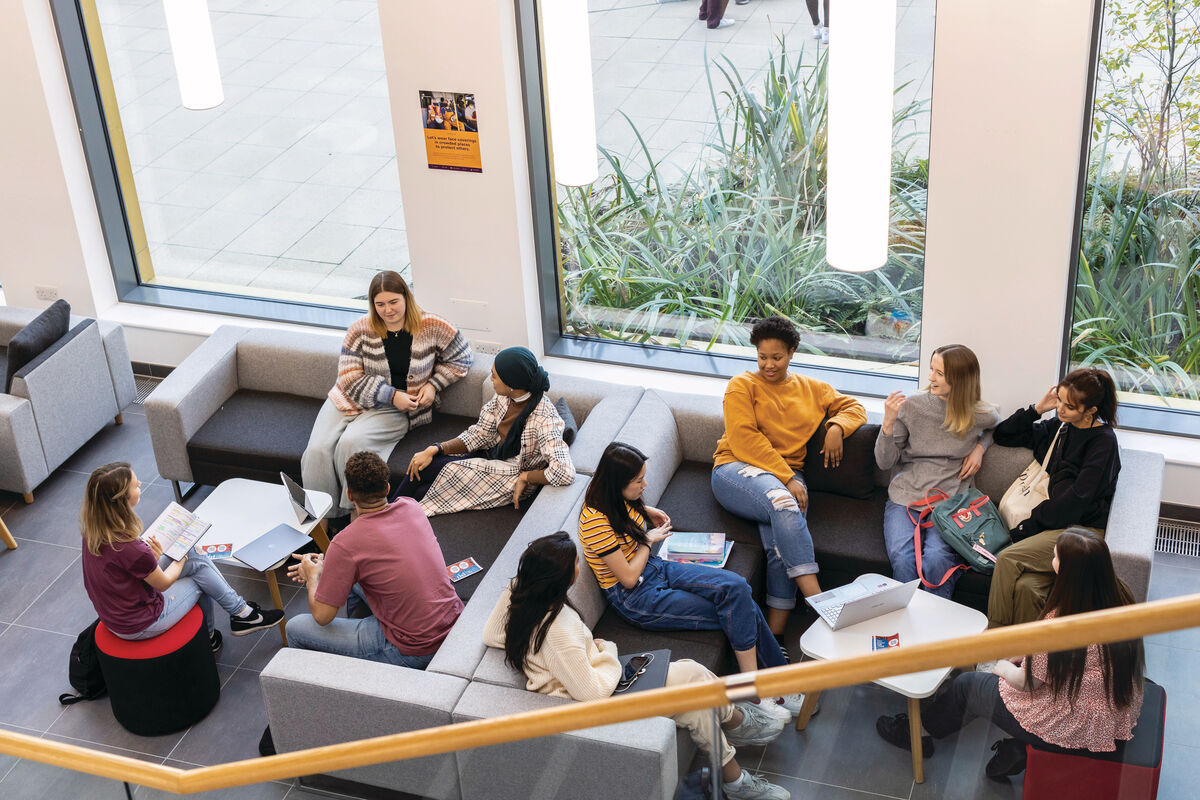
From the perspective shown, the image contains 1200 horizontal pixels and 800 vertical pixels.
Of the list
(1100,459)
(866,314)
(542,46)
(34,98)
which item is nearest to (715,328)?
(866,314)

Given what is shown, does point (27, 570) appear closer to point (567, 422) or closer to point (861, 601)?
point (567, 422)

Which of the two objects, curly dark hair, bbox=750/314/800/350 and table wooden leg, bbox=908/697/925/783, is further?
curly dark hair, bbox=750/314/800/350

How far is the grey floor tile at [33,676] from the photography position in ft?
17.1

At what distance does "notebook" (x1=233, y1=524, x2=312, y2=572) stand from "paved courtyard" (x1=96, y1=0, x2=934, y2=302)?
228 centimetres

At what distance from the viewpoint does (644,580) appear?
193 inches

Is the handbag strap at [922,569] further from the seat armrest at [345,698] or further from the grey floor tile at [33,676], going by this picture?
the grey floor tile at [33,676]

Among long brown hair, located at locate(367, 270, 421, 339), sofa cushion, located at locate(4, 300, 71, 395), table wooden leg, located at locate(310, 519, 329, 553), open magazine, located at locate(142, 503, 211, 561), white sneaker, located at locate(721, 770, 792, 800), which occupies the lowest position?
table wooden leg, located at locate(310, 519, 329, 553)

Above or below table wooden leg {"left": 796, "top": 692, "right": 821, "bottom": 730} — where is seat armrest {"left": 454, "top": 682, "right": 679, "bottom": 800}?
below

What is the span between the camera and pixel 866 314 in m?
6.35

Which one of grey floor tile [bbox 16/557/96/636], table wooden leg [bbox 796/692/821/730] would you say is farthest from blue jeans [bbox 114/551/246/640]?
table wooden leg [bbox 796/692/821/730]

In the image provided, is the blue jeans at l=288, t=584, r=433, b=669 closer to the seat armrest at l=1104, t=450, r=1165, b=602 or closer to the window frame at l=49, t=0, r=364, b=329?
the seat armrest at l=1104, t=450, r=1165, b=602

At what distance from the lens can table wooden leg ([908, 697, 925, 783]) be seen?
221 centimetres

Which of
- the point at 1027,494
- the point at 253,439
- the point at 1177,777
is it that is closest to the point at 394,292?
the point at 253,439

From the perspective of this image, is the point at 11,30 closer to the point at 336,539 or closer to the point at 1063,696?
the point at 336,539
